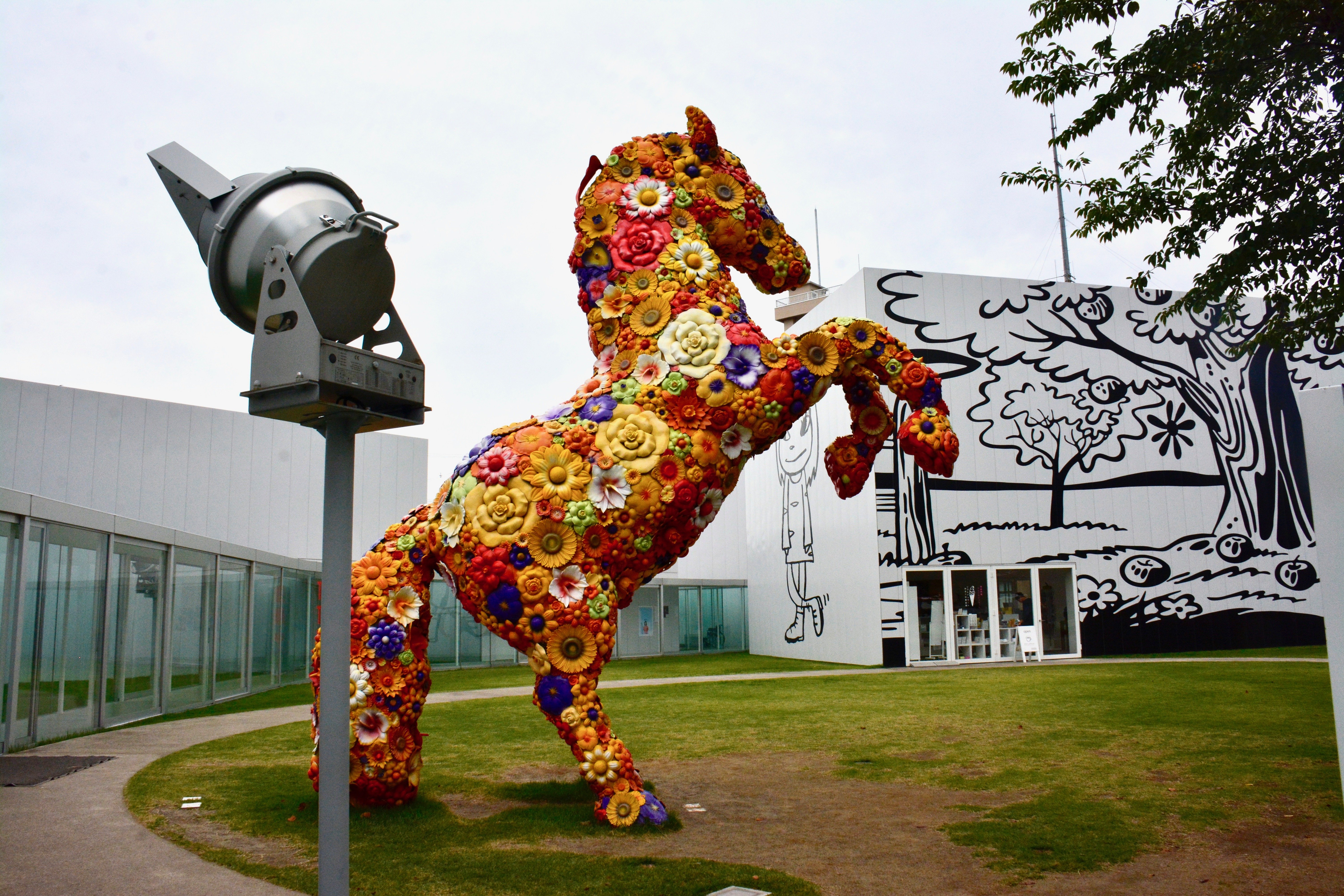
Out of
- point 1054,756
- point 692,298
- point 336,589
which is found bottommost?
point 1054,756

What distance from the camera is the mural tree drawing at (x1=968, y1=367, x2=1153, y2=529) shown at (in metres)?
18.6

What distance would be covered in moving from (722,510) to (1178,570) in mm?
14196

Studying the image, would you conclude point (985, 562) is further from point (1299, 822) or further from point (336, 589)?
point (336, 589)

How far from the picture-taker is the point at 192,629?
1334cm

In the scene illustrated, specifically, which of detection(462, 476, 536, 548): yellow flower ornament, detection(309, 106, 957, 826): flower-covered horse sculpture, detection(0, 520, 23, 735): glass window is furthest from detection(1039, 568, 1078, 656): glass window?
detection(0, 520, 23, 735): glass window

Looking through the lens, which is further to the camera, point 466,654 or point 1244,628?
point 466,654

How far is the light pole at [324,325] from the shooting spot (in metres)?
2.56

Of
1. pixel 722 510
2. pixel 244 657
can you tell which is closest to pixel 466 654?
pixel 244 657

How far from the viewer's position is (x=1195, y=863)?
4688mm

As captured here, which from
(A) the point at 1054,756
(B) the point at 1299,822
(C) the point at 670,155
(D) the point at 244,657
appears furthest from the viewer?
(D) the point at 244,657

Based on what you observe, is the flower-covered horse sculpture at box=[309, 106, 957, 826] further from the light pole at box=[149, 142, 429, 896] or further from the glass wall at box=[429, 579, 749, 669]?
the glass wall at box=[429, 579, 749, 669]

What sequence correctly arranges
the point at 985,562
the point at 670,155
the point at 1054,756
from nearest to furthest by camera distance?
the point at 670,155
the point at 1054,756
the point at 985,562

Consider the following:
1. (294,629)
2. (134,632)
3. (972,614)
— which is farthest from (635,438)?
(294,629)

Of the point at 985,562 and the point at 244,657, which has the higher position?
the point at 985,562
